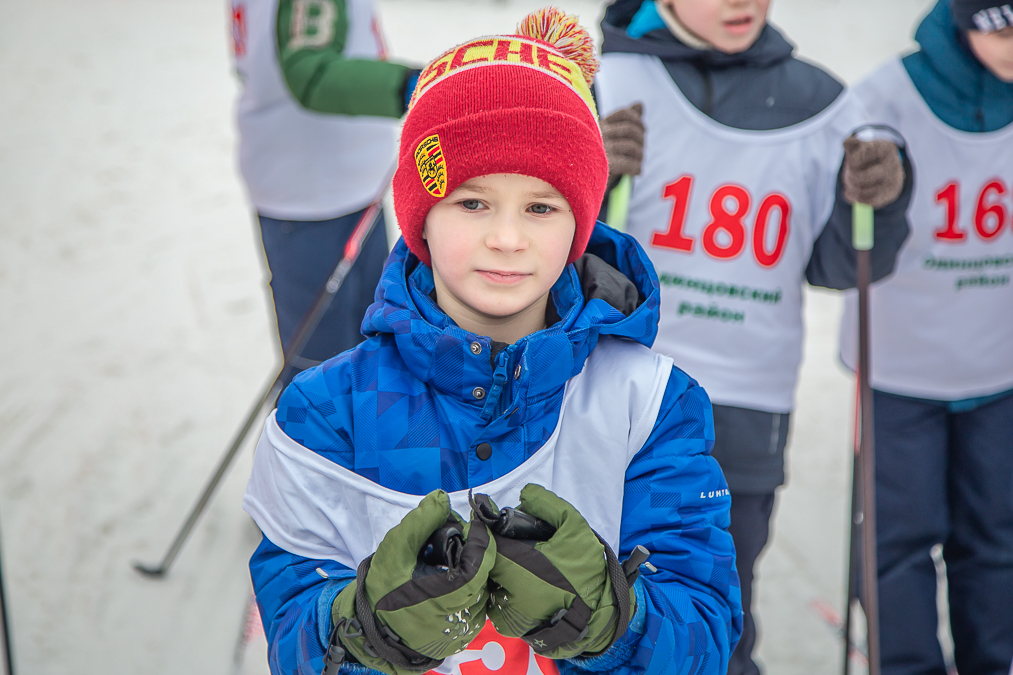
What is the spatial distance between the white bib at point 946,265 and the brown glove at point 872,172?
0.33 metres

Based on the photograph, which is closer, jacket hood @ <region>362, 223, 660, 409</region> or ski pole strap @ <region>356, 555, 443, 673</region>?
ski pole strap @ <region>356, 555, 443, 673</region>

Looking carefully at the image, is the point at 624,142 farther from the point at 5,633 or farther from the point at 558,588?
the point at 5,633

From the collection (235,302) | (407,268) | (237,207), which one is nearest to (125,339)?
(235,302)

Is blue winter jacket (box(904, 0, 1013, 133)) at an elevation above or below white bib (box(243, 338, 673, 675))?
above

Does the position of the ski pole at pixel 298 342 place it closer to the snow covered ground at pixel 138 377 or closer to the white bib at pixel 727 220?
the snow covered ground at pixel 138 377

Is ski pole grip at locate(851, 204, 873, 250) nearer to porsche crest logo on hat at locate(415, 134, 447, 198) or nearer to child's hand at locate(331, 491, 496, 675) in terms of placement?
porsche crest logo on hat at locate(415, 134, 447, 198)

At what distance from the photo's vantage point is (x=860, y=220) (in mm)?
1565

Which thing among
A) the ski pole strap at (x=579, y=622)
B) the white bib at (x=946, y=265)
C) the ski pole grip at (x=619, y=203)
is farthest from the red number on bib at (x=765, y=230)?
the ski pole strap at (x=579, y=622)

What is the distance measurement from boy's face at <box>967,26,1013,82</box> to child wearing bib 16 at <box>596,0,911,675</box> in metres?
0.31

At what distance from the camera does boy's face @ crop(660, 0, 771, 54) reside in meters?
1.59

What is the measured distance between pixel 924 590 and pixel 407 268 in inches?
55.5

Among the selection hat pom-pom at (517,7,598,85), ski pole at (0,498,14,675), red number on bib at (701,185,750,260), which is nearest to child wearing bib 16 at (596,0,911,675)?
red number on bib at (701,185,750,260)

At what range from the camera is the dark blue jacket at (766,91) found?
1.64m

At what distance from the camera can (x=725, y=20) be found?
1.60 m
